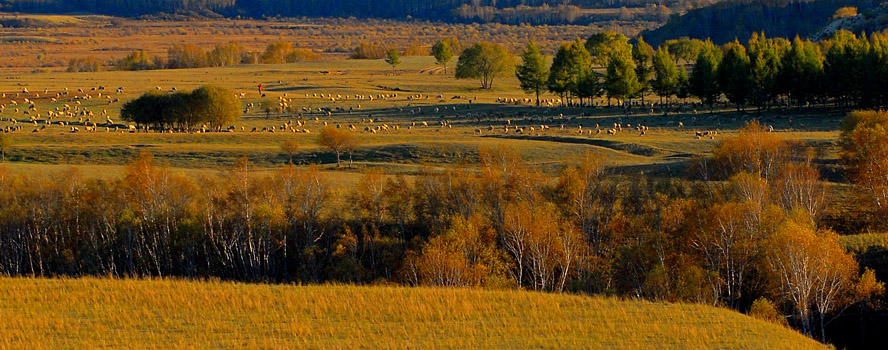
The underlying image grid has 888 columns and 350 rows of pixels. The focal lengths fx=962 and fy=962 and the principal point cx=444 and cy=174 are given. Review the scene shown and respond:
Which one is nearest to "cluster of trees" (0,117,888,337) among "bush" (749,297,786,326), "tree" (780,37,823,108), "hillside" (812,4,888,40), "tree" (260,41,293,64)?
"bush" (749,297,786,326)

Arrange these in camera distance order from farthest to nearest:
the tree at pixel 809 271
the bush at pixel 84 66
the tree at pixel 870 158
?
the bush at pixel 84 66 < the tree at pixel 870 158 < the tree at pixel 809 271

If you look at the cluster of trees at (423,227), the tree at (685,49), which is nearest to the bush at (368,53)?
the tree at (685,49)

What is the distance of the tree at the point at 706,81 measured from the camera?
85.8 metres

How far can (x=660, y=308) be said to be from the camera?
3053cm

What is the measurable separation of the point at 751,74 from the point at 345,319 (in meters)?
61.4

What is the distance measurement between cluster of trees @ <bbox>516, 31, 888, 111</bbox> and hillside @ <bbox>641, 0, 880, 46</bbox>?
74105 mm

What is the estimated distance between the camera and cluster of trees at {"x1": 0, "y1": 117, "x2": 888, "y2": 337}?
3966 centimetres

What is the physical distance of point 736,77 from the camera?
82.3 metres

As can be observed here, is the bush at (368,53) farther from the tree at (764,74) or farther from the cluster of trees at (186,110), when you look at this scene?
the tree at (764,74)

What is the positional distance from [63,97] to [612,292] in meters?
84.0

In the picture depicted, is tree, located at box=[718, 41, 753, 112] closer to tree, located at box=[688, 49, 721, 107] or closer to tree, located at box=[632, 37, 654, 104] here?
tree, located at box=[688, 49, 721, 107]

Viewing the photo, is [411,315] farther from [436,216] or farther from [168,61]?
[168,61]

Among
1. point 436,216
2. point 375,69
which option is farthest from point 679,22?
point 436,216

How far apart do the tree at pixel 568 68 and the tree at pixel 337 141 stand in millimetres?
39115
